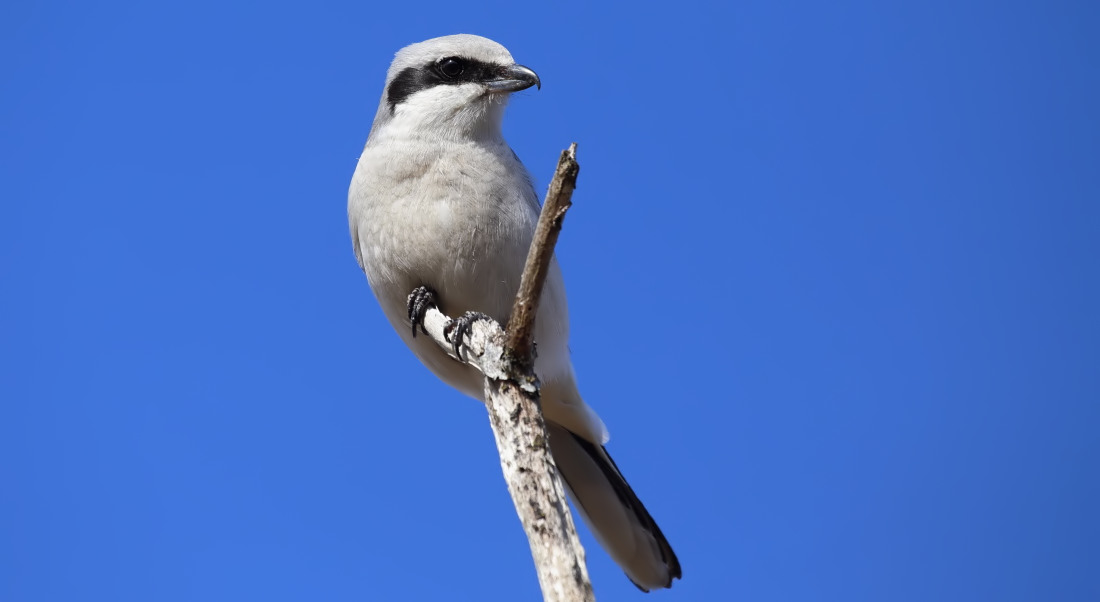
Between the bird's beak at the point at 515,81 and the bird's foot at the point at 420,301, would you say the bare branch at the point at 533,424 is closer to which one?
the bird's foot at the point at 420,301

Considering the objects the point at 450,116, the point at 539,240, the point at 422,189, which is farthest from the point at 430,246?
the point at 539,240

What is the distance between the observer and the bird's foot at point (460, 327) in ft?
12.6

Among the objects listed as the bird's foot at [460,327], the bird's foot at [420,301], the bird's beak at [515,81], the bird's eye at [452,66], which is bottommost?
the bird's foot at [460,327]

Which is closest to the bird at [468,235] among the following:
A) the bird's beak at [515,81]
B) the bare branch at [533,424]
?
the bird's beak at [515,81]

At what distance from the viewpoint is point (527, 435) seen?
3408 millimetres

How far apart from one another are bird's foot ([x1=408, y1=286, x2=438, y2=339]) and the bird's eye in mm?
1087

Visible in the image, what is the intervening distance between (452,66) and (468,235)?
0.99 metres

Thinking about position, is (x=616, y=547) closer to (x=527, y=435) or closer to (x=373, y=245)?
(x=527, y=435)

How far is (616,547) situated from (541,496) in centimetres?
144

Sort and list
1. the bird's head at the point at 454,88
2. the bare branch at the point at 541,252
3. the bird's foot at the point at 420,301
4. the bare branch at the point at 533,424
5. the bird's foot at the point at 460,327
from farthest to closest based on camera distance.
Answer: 1. the bird's head at the point at 454,88
2. the bird's foot at the point at 420,301
3. the bird's foot at the point at 460,327
4. the bare branch at the point at 541,252
5. the bare branch at the point at 533,424

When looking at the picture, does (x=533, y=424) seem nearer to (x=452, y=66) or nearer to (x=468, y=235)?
(x=468, y=235)

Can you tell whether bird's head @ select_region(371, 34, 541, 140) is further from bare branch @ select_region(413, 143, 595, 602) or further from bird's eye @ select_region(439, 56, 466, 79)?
bare branch @ select_region(413, 143, 595, 602)

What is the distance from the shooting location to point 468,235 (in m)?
4.28

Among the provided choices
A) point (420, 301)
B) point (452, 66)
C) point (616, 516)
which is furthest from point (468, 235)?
point (616, 516)
